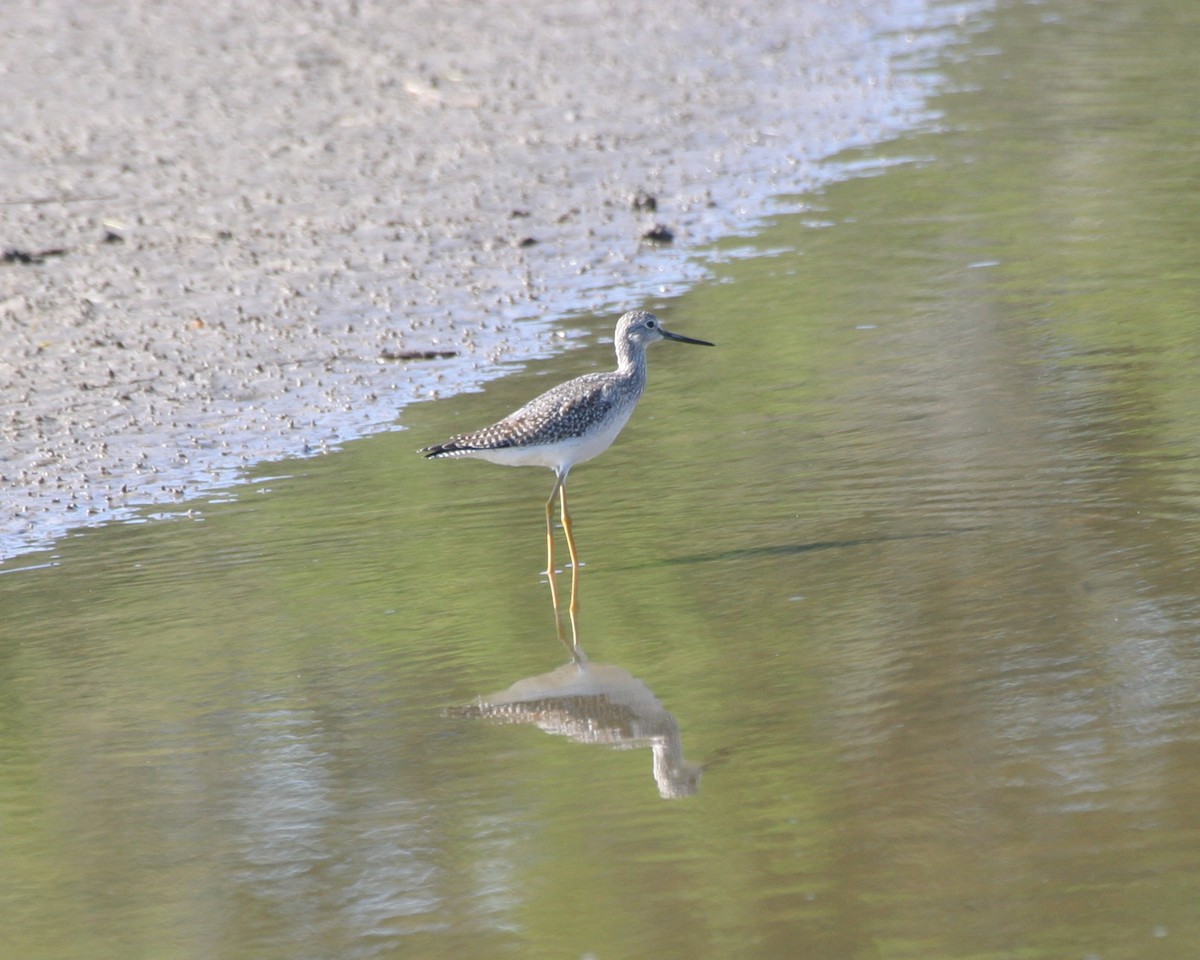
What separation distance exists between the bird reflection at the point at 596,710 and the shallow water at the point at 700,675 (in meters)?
0.02

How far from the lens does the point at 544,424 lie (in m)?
7.23

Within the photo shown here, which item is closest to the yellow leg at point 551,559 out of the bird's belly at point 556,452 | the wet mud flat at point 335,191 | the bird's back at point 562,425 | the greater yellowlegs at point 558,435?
the greater yellowlegs at point 558,435

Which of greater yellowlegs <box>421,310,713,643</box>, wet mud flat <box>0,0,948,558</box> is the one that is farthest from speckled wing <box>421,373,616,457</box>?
wet mud flat <box>0,0,948,558</box>

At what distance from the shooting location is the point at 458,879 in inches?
182

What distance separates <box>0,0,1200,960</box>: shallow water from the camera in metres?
4.45

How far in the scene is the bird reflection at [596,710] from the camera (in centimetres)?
530

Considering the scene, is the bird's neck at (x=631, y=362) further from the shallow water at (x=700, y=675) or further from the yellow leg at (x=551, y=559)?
the yellow leg at (x=551, y=559)

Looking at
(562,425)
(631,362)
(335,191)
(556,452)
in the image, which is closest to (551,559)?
(556,452)

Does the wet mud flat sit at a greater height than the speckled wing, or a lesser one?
greater

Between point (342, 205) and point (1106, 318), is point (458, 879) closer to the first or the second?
point (1106, 318)

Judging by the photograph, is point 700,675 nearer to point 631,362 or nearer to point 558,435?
point 558,435

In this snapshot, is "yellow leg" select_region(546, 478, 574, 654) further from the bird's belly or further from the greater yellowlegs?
the bird's belly

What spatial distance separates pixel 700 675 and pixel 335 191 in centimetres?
804

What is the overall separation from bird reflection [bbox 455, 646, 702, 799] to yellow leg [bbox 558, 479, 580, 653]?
0.23m
